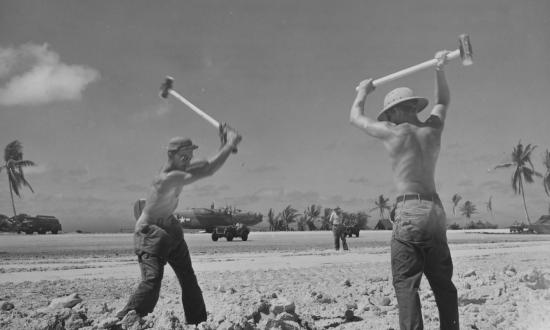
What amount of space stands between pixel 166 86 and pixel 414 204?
7.39 ft

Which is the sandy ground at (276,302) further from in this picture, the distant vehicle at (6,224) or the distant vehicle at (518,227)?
the distant vehicle at (518,227)

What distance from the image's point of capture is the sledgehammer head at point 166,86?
4285mm

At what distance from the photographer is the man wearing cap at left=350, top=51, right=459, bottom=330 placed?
3.02m

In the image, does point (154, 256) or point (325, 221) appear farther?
point (325, 221)

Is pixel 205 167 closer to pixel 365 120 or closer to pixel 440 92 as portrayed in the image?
pixel 365 120

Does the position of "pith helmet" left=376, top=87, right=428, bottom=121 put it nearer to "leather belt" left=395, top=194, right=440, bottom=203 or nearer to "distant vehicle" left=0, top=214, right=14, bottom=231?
"leather belt" left=395, top=194, right=440, bottom=203

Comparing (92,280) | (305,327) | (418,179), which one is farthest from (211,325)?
(92,280)

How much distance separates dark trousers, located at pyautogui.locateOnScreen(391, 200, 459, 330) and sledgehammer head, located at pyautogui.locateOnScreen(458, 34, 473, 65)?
843 millimetres

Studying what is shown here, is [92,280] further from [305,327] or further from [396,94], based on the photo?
[396,94]

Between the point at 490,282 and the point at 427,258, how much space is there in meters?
3.84

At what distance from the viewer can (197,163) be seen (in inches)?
140

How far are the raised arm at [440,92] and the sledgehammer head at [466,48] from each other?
0.17 m

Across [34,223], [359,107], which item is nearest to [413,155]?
[359,107]

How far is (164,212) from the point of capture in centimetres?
361
